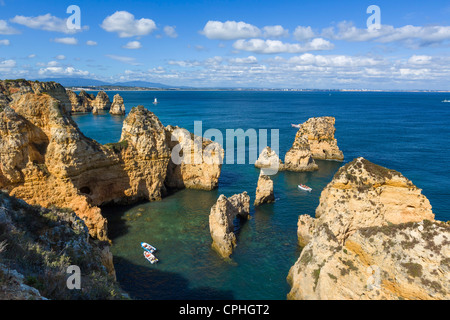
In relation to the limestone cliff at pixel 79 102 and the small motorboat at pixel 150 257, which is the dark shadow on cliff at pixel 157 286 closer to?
the small motorboat at pixel 150 257

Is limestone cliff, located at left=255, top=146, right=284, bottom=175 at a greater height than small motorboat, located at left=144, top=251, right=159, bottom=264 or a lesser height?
greater

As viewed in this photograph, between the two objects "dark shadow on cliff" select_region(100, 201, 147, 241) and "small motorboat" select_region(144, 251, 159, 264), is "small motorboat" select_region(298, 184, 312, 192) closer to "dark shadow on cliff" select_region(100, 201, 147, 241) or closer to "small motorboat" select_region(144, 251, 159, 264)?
"dark shadow on cliff" select_region(100, 201, 147, 241)

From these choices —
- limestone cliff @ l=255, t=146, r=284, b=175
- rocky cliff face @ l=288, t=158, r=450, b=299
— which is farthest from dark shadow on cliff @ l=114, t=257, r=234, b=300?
limestone cliff @ l=255, t=146, r=284, b=175

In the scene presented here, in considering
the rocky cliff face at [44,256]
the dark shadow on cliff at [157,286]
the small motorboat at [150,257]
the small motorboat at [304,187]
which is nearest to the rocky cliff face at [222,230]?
the dark shadow on cliff at [157,286]

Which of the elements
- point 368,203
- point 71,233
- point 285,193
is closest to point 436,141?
point 285,193

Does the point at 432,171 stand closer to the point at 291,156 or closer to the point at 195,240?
the point at 291,156

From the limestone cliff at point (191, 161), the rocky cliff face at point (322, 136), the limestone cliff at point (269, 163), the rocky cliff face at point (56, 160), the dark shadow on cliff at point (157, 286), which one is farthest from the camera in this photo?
the rocky cliff face at point (322, 136)

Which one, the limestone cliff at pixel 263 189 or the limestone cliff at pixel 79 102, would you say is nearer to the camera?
the limestone cliff at pixel 263 189
